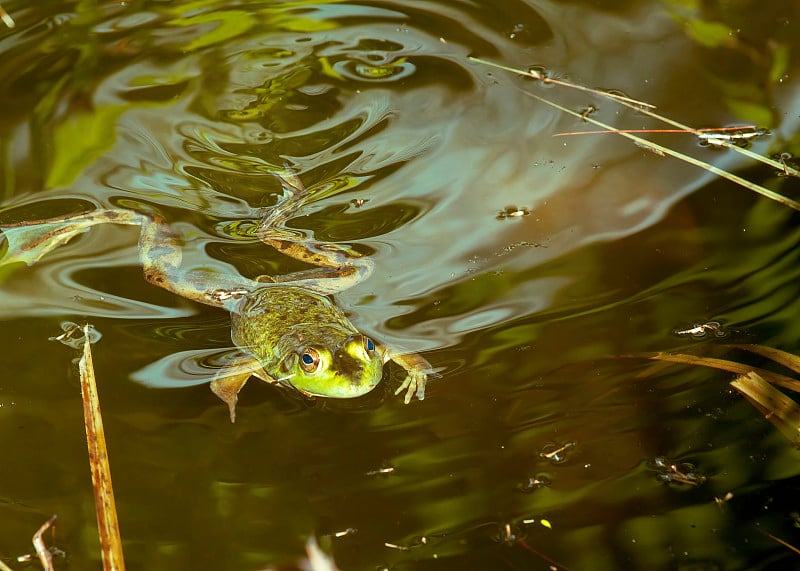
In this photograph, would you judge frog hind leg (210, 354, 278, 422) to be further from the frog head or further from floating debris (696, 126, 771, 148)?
floating debris (696, 126, 771, 148)

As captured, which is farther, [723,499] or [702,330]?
[702,330]

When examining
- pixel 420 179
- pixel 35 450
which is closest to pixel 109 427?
pixel 35 450

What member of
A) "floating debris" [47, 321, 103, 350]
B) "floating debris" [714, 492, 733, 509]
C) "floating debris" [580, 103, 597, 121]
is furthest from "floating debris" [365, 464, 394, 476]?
"floating debris" [580, 103, 597, 121]

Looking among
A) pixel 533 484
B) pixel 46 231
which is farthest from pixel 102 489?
pixel 46 231

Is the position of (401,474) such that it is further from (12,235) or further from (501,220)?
(12,235)

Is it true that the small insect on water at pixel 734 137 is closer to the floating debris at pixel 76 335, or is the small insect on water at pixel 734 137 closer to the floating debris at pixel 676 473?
the floating debris at pixel 676 473

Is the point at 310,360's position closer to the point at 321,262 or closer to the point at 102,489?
the point at 321,262

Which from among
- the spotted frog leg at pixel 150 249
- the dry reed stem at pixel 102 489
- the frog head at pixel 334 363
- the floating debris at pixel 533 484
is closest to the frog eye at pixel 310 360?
the frog head at pixel 334 363

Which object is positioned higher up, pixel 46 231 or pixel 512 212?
pixel 46 231
